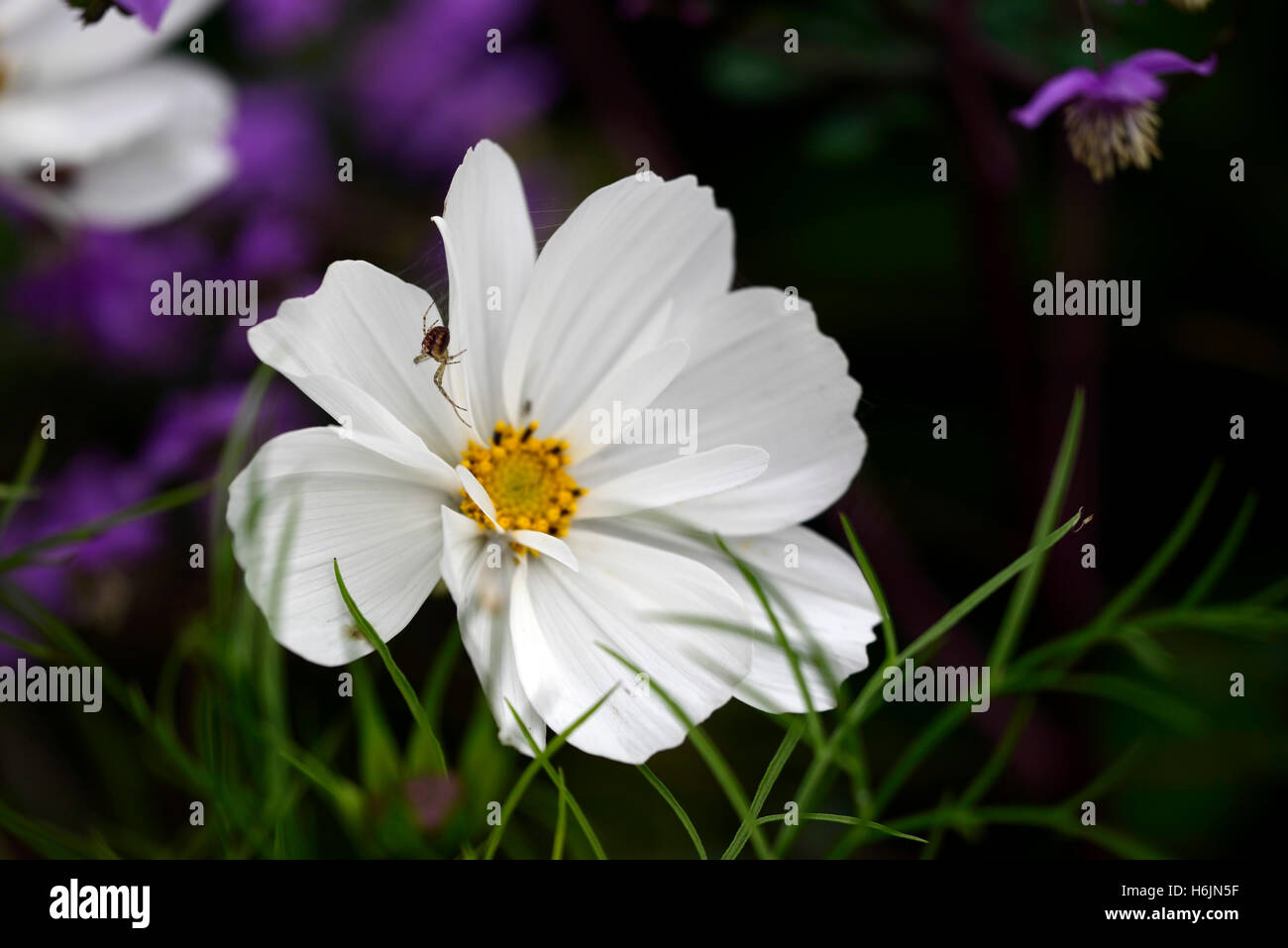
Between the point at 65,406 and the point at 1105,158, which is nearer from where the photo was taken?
the point at 1105,158

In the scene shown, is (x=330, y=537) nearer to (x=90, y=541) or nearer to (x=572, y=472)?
(x=572, y=472)

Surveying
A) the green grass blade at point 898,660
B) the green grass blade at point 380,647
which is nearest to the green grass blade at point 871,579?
the green grass blade at point 898,660

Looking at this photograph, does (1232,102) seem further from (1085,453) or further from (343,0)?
(343,0)

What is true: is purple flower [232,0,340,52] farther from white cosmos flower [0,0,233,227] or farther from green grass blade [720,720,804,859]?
green grass blade [720,720,804,859]

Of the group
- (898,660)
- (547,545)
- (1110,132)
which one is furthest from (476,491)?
(1110,132)

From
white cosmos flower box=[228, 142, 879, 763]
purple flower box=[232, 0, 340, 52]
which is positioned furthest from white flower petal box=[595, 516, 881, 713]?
purple flower box=[232, 0, 340, 52]

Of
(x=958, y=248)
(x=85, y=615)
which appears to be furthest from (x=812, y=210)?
(x=85, y=615)

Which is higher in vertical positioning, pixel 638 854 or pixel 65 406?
pixel 65 406
